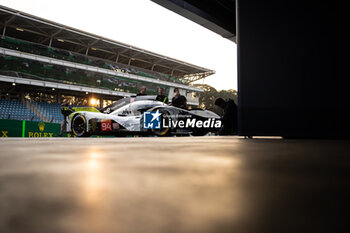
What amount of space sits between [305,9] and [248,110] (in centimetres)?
164

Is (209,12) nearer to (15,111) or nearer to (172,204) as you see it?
(172,204)

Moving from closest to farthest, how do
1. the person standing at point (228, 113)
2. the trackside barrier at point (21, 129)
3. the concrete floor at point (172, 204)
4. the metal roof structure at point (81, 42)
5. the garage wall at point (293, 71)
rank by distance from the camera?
1. the concrete floor at point (172, 204)
2. the garage wall at point (293, 71)
3. the person standing at point (228, 113)
4. the trackside barrier at point (21, 129)
5. the metal roof structure at point (81, 42)

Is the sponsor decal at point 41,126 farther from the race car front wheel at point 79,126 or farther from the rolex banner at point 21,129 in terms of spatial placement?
the race car front wheel at point 79,126

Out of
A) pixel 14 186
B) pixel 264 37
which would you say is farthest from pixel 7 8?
pixel 14 186

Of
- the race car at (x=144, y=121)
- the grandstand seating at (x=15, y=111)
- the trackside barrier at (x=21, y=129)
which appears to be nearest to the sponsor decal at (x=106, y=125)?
the race car at (x=144, y=121)

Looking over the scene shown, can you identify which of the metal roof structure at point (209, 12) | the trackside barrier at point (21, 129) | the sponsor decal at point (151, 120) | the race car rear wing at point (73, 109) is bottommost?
the trackside barrier at point (21, 129)

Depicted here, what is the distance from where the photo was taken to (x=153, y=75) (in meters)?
29.2

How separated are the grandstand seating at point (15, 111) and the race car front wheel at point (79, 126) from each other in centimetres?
1349

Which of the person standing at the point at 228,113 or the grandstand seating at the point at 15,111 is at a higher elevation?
the grandstand seating at the point at 15,111

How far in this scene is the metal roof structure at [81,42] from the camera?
800 inches

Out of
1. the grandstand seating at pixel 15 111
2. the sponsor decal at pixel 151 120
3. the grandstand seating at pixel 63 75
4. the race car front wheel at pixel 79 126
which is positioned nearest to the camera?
the sponsor decal at pixel 151 120

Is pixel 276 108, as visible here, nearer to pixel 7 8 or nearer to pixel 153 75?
pixel 7 8

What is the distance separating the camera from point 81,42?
24859 mm

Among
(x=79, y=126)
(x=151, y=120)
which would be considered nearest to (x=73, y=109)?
(x=79, y=126)
